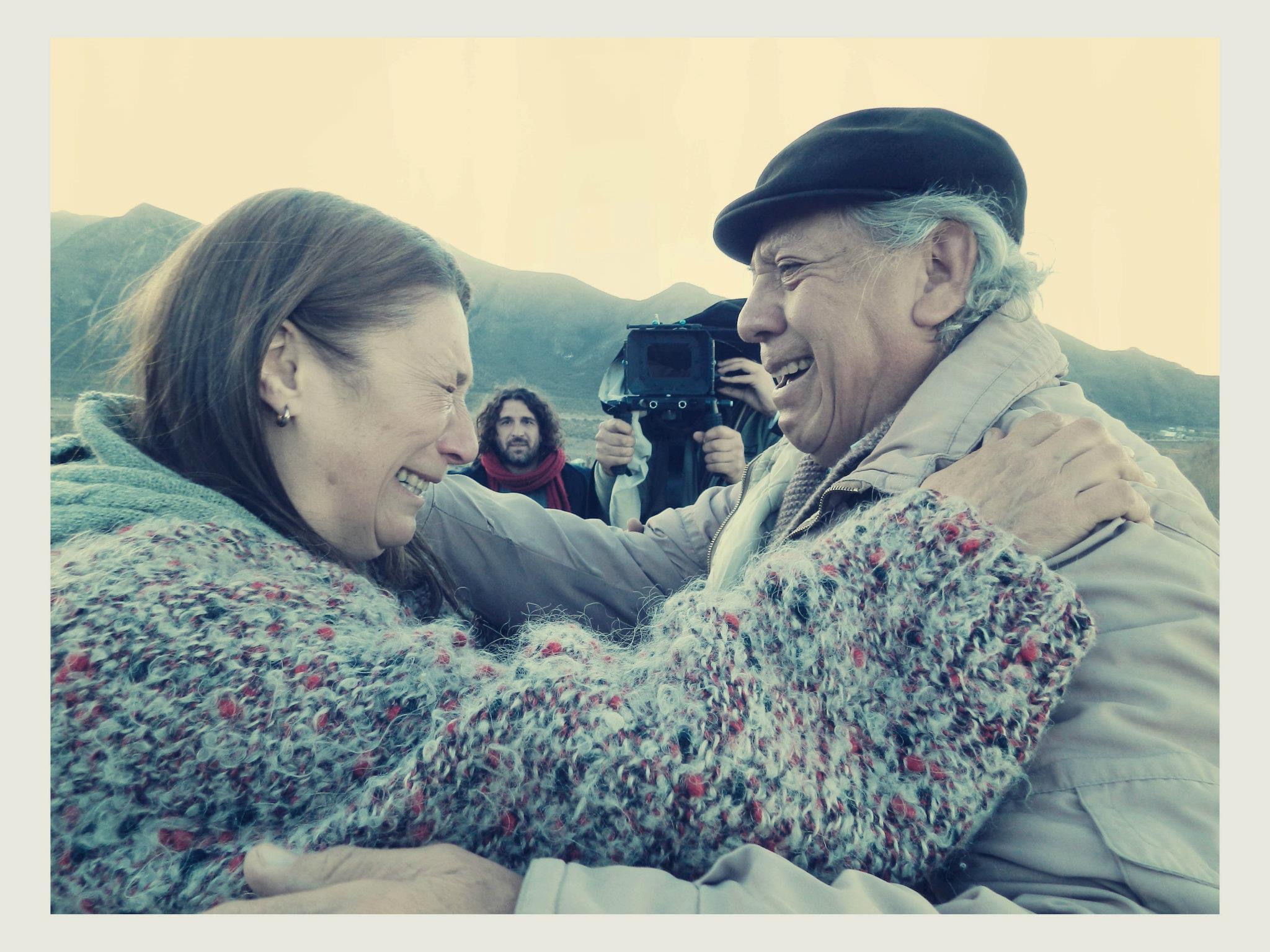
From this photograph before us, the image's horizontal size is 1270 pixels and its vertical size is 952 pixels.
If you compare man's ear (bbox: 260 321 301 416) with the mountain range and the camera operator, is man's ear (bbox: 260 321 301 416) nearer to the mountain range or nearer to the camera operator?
the mountain range

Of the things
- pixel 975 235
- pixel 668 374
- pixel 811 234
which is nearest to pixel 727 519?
pixel 668 374

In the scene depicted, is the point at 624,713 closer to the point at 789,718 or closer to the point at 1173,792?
the point at 789,718

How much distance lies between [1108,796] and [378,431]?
1.10 m

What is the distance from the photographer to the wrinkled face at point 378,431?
129 centimetres

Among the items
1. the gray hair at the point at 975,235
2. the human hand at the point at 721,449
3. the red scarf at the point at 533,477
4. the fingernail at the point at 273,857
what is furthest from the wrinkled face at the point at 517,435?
the fingernail at the point at 273,857

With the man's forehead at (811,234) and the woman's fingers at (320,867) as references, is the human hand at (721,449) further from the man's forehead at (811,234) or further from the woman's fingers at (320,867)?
the woman's fingers at (320,867)

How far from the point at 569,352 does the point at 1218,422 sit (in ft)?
4.22

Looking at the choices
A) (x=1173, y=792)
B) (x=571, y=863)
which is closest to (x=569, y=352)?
(x=571, y=863)

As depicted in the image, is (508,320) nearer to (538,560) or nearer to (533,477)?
(538,560)

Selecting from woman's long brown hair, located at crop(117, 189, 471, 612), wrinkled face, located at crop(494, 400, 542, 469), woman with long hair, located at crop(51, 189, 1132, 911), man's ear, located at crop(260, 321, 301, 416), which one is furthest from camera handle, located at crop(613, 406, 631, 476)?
woman with long hair, located at crop(51, 189, 1132, 911)

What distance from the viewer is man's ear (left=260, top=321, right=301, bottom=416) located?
4.11 ft

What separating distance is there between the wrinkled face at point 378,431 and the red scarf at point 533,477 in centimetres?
A: 113

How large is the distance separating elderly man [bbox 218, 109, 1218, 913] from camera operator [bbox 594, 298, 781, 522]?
12cm

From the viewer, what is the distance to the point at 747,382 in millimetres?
1983
